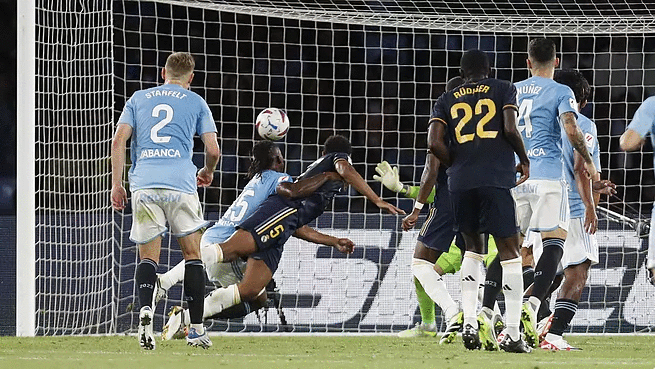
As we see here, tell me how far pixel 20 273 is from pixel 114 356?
287 centimetres

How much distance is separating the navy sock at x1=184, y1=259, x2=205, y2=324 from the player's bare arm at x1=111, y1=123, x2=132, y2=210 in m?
0.53

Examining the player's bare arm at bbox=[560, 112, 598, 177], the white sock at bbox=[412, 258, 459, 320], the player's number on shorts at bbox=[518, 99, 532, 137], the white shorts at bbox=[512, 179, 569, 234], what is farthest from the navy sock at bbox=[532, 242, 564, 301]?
the white sock at bbox=[412, 258, 459, 320]

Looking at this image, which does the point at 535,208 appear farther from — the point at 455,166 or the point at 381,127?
the point at 381,127

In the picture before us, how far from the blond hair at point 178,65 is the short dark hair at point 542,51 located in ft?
6.65

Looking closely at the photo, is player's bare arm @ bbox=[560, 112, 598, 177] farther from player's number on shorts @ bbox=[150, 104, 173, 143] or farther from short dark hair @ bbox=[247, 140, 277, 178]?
short dark hair @ bbox=[247, 140, 277, 178]

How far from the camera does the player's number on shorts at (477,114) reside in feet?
20.5

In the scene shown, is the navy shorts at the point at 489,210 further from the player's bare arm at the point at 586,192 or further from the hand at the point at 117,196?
the hand at the point at 117,196

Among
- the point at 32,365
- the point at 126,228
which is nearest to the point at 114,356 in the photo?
the point at 32,365

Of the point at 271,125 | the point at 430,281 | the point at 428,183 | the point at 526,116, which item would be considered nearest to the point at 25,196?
the point at 271,125

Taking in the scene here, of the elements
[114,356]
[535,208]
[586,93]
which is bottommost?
[114,356]

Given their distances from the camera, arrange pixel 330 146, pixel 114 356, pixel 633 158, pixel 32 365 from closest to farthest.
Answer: pixel 32 365 → pixel 114 356 → pixel 330 146 → pixel 633 158

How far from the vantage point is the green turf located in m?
5.45

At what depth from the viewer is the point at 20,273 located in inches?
341

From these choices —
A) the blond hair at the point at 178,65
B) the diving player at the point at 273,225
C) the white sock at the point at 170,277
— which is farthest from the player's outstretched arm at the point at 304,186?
the blond hair at the point at 178,65
